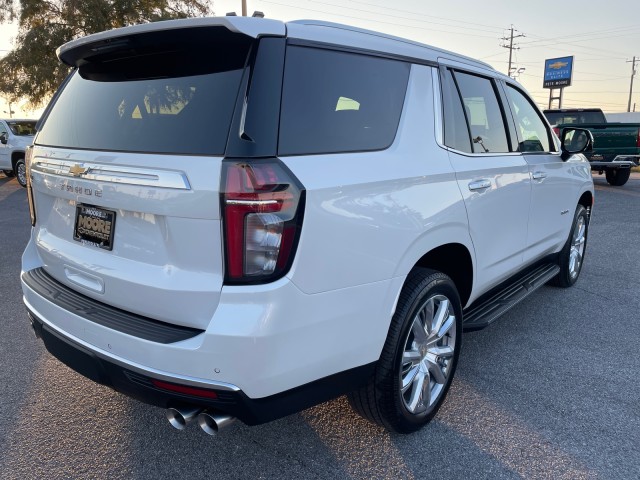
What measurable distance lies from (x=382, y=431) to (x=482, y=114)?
1986 millimetres

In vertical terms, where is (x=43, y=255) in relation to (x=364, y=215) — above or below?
Answer: below

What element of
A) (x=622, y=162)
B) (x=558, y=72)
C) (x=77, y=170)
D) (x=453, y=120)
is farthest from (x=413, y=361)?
(x=558, y=72)

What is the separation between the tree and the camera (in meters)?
19.7

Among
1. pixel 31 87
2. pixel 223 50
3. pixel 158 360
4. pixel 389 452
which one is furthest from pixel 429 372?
pixel 31 87

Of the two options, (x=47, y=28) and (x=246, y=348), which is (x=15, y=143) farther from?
(x=246, y=348)

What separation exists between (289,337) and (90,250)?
101 cm

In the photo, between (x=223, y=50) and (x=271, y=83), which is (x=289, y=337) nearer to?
(x=271, y=83)

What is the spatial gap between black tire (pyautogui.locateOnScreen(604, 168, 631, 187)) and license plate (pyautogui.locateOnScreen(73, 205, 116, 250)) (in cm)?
1443

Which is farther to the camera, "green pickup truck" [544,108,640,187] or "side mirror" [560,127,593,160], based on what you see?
"green pickup truck" [544,108,640,187]

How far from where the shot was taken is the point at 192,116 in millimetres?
1986

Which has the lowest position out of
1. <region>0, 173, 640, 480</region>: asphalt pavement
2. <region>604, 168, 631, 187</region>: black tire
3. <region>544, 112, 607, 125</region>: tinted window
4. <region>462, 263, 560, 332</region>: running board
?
<region>604, 168, 631, 187</region>: black tire

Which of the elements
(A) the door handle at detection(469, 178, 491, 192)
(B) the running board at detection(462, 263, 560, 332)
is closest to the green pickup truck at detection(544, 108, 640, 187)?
(B) the running board at detection(462, 263, 560, 332)

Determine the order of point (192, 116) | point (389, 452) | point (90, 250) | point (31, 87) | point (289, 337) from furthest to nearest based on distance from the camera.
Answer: point (31, 87), point (389, 452), point (90, 250), point (192, 116), point (289, 337)

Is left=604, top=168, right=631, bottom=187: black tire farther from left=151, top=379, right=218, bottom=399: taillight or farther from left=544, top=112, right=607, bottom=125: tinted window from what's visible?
left=151, top=379, right=218, bottom=399: taillight
